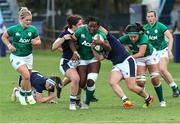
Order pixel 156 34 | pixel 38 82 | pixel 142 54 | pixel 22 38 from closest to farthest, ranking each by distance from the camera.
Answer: pixel 142 54 → pixel 22 38 → pixel 38 82 → pixel 156 34

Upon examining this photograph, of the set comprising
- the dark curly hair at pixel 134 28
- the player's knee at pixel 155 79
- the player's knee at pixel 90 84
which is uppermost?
the dark curly hair at pixel 134 28

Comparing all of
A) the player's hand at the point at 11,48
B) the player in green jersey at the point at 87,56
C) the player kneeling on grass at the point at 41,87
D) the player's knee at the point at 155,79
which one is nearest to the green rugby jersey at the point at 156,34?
the player's knee at the point at 155,79

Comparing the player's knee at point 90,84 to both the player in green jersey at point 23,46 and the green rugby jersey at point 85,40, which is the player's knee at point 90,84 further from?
the player in green jersey at point 23,46

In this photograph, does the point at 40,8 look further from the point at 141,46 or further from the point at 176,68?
the point at 141,46

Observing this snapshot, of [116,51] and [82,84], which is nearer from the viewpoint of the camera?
[116,51]

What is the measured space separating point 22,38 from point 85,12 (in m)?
50.5

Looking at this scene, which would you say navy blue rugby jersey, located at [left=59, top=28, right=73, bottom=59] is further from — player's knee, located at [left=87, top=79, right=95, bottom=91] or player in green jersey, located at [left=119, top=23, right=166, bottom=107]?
player in green jersey, located at [left=119, top=23, right=166, bottom=107]

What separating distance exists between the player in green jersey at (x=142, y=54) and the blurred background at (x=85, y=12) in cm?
1809

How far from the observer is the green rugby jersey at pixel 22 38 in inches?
545

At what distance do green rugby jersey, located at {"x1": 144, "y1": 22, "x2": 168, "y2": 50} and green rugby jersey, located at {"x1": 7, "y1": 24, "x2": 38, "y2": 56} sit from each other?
274 centimetres

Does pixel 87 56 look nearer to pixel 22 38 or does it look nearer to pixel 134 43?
pixel 134 43

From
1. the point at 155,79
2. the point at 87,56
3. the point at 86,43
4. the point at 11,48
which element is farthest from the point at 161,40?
the point at 11,48

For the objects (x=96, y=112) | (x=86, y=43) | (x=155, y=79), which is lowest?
(x=96, y=112)

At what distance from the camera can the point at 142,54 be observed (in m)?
13.4
